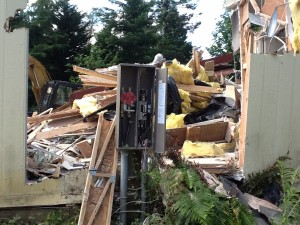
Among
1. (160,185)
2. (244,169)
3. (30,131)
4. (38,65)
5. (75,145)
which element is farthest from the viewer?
(38,65)

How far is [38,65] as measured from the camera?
1802cm

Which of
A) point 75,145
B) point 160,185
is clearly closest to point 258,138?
point 160,185

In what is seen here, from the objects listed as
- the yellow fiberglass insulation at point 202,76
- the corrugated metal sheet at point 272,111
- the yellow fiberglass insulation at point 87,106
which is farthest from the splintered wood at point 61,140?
the yellow fiberglass insulation at point 202,76

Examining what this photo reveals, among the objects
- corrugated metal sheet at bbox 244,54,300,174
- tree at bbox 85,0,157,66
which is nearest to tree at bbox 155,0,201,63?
tree at bbox 85,0,157,66

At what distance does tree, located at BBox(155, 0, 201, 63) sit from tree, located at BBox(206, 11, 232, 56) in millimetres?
2319

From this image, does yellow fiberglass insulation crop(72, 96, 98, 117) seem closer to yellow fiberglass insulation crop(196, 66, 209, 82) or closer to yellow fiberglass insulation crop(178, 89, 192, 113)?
yellow fiberglass insulation crop(178, 89, 192, 113)

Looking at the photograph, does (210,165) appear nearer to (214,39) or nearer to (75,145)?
(75,145)

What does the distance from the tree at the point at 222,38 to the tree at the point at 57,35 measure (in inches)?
455

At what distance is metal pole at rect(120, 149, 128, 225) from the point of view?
5.83 m

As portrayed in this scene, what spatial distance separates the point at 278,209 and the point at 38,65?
13.8 metres

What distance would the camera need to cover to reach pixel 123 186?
588 cm

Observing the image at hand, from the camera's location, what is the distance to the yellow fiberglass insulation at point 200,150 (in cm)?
754

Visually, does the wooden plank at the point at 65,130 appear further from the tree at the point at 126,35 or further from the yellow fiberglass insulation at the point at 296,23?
the tree at the point at 126,35

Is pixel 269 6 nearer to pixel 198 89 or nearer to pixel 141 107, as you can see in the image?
pixel 198 89
